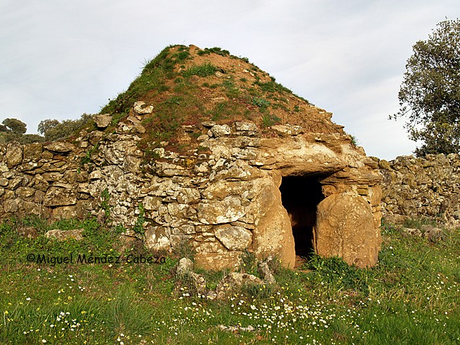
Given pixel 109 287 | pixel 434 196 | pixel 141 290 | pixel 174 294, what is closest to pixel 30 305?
pixel 109 287

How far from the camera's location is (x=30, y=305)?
480 cm

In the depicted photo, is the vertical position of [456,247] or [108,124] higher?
[108,124]

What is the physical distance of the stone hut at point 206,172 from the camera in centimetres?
735

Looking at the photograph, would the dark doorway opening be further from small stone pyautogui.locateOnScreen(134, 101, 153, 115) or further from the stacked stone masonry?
small stone pyautogui.locateOnScreen(134, 101, 153, 115)

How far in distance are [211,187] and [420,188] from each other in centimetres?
1015

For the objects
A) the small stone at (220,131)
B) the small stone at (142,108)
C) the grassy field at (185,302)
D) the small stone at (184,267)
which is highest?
the small stone at (142,108)

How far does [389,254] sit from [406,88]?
1417 centimetres

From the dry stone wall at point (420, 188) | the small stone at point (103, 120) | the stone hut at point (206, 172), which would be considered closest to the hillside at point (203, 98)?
the stone hut at point (206, 172)

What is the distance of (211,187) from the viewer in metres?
7.43

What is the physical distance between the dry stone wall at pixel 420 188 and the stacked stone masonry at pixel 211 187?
4.85m

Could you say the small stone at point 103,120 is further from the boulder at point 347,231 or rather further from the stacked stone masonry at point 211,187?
the boulder at point 347,231

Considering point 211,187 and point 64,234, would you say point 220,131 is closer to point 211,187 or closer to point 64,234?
point 211,187

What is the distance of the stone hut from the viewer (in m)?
7.35

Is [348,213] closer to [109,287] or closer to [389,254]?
[389,254]
